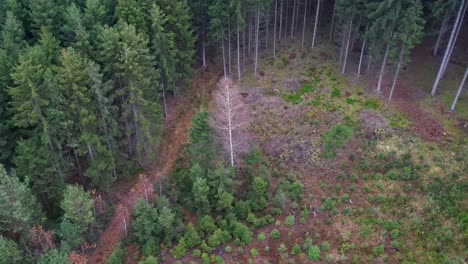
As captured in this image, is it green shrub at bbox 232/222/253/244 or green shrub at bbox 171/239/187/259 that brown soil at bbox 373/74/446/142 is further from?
green shrub at bbox 171/239/187/259

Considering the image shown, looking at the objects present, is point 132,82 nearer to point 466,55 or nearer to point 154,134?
point 154,134

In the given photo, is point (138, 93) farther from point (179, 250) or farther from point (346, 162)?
point (346, 162)

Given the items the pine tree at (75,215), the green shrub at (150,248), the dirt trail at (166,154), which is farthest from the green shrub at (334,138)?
the pine tree at (75,215)

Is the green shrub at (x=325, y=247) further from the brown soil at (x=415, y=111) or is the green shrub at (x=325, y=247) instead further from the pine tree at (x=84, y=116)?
the pine tree at (x=84, y=116)

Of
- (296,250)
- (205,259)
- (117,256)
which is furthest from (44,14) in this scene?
(296,250)

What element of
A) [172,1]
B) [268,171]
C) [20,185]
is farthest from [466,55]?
[20,185]

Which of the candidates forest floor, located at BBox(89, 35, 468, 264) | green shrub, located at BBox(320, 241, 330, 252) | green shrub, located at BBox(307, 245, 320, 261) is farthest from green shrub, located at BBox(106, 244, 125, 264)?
green shrub, located at BBox(320, 241, 330, 252)
